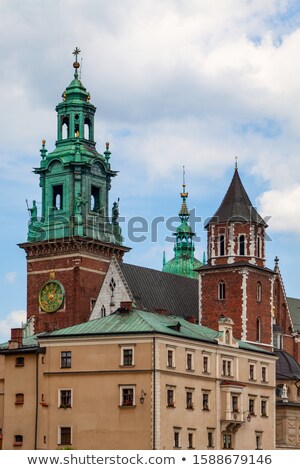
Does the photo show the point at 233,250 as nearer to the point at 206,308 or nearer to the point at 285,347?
the point at 206,308

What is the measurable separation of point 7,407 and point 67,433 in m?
7.31

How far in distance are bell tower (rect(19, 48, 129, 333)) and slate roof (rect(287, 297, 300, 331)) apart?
2543cm

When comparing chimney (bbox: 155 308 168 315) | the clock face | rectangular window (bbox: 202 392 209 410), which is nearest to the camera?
rectangular window (bbox: 202 392 209 410)

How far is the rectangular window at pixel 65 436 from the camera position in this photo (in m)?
115

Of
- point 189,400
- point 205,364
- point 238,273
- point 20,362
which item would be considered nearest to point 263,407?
point 205,364

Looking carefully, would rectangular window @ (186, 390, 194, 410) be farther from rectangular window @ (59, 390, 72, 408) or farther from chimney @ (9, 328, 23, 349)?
chimney @ (9, 328, 23, 349)

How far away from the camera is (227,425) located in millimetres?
121750

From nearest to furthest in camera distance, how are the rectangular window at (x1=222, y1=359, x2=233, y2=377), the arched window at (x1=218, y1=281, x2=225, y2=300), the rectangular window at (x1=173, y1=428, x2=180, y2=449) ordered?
the rectangular window at (x1=173, y1=428, x2=180, y2=449) < the rectangular window at (x1=222, y1=359, x2=233, y2=377) < the arched window at (x1=218, y1=281, x2=225, y2=300)

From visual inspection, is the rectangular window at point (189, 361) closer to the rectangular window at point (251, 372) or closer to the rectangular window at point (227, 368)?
the rectangular window at point (227, 368)

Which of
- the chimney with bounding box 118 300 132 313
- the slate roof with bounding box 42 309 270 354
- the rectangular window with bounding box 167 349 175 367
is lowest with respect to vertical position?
the rectangular window with bounding box 167 349 175 367

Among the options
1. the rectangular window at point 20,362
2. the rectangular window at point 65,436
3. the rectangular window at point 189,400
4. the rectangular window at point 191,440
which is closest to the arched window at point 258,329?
the rectangular window at point 189,400

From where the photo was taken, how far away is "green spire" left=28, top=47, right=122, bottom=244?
15200 cm

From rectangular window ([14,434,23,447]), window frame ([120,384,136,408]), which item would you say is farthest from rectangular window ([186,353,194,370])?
rectangular window ([14,434,23,447])
